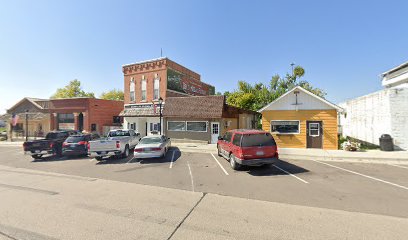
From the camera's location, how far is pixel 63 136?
16.1 m

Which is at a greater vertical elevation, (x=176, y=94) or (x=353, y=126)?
(x=176, y=94)

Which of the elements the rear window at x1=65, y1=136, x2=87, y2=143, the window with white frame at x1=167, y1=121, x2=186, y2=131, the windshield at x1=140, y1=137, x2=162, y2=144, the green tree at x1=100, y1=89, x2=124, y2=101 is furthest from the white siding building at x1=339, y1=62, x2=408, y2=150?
the green tree at x1=100, y1=89, x2=124, y2=101

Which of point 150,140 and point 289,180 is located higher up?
point 150,140

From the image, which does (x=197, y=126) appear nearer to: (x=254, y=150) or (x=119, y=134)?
(x=119, y=134)

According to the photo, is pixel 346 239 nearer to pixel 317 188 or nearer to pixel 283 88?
pixel 317 188

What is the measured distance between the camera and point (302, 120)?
16.0 metres

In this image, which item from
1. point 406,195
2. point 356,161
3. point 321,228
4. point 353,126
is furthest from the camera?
point 353,126

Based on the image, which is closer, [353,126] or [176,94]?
[353,126]

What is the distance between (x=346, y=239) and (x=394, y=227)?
1.47 m

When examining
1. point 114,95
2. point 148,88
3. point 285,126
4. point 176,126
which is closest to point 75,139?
point 176,126

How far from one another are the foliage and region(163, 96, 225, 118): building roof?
50.5 feet

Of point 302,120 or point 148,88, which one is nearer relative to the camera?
point 302,120

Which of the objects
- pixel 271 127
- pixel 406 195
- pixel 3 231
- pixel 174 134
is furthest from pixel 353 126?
pixel 3 231

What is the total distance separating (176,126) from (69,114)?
64.5 feet
